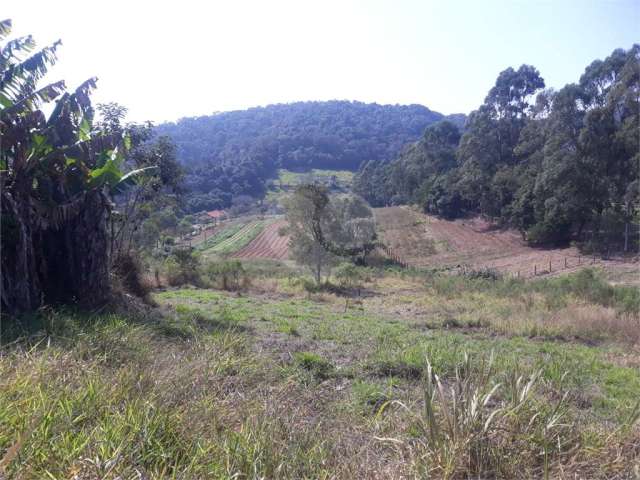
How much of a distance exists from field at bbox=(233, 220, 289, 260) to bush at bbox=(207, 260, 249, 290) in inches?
667

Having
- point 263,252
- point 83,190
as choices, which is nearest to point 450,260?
point 263,252

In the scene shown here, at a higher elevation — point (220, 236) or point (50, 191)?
point (50, 191)

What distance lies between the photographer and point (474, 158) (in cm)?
5238

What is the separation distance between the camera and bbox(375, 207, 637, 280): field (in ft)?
111

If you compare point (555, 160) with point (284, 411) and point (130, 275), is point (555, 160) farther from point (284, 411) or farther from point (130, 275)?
point (284, 411)

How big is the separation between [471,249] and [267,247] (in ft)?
60.6

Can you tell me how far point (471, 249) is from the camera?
43.1 meters

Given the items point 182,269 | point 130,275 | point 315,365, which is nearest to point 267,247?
point 182,269

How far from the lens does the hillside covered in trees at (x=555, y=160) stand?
3600 centimetres

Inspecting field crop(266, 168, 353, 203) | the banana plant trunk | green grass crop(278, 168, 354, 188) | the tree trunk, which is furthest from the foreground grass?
green grass crop(278, 168, 354, 188)

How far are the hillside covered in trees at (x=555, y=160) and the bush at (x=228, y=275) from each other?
89.9 ft

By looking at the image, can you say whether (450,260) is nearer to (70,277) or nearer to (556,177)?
(556,177)

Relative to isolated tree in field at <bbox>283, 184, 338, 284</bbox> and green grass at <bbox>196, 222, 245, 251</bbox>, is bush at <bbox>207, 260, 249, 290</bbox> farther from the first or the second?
green grass at <bbox>196, 222, 245, 251</bbox>

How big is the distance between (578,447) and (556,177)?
39.5 m
